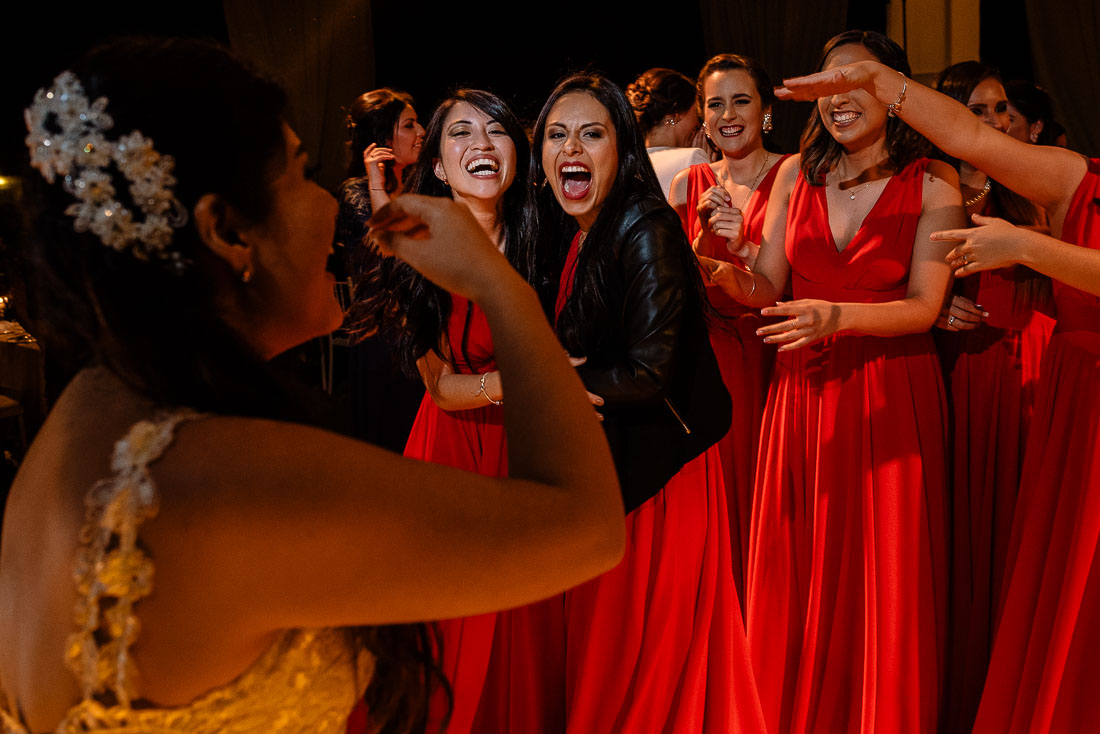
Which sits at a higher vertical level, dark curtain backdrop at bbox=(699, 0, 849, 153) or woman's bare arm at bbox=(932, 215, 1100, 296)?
dark curtain backdrop at bbox=(699, 0, 849, 153)

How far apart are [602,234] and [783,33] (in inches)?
243

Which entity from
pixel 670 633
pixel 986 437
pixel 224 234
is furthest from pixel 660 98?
pixel 224 234

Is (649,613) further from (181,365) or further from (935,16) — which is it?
(935,16)

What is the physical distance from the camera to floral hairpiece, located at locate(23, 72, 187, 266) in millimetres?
967

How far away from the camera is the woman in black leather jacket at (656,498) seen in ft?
7.38

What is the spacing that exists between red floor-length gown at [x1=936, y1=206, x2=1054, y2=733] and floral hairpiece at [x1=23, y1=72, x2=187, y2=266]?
A: 269 cm

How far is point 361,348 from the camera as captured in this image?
4746mm

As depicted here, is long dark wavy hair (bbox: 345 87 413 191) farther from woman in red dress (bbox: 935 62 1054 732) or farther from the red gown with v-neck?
woman in red dress (bbox: 935 62 1054 732)

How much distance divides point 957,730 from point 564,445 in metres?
2.38

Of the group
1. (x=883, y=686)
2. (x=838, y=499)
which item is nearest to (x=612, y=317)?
(x=838, y=499)

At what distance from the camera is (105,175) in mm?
975

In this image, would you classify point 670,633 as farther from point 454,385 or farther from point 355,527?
point 355,527

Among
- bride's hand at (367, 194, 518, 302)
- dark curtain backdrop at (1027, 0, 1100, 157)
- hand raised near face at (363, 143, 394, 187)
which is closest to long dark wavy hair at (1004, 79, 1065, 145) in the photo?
hand raised near face at (363, 143, 394, 187)

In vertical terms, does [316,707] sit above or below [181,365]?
below
